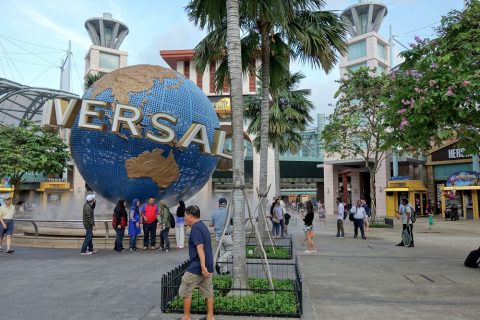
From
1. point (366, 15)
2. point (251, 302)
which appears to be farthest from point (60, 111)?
point (366, 15)

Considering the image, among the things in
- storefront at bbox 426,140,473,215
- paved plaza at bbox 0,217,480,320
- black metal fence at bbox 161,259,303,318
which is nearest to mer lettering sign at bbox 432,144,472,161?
storefront at bbox 426,140,473,215

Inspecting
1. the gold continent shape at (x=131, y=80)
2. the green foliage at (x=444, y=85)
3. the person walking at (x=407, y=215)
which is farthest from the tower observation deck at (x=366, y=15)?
the green foliage at (x=444, y=85)

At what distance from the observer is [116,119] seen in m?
12.3

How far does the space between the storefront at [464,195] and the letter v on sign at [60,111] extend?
2818cm

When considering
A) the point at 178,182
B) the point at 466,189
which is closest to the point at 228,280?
the point at 178,182

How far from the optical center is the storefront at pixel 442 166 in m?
35.0

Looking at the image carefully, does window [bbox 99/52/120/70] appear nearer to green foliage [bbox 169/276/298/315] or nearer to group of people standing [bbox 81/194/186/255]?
group of people standing [bbox 81/194/186/255]

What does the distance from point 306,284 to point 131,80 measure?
30.3ft

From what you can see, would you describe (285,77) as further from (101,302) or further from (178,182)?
(101,302)

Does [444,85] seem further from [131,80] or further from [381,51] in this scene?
[381,51]

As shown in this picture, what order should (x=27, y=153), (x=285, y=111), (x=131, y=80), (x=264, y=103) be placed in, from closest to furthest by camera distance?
1. (x=264, y=103)
2. (x=131, y=80)
3. (x=285, y=111)
4. (x=27, y=153)

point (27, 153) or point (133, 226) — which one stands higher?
point (27, 153)

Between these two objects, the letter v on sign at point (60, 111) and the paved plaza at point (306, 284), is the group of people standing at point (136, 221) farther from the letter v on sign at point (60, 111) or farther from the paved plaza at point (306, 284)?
the letter v on sign at point (60, 111)

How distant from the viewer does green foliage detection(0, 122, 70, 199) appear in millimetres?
22469
